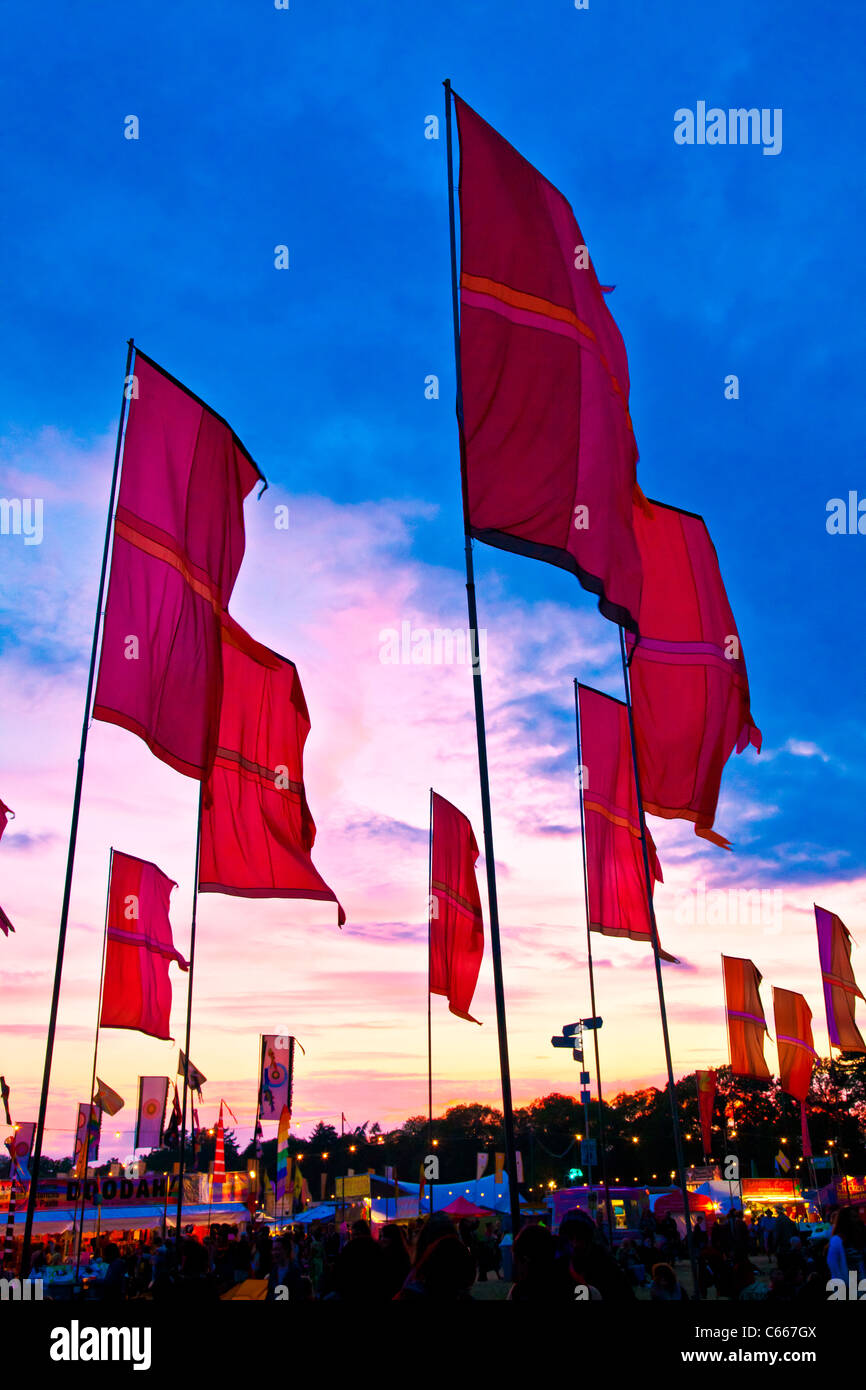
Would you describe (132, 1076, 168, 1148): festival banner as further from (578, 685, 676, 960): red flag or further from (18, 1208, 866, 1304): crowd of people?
(578, 685, 676, 960): red flag

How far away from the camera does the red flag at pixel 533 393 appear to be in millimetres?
7824

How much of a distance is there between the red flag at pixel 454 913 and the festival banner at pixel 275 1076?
16.9 feet

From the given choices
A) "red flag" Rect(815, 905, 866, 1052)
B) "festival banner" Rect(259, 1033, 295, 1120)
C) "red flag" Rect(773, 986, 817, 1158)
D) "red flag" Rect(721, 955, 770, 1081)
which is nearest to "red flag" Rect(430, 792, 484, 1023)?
"festival banner" Rect(259, 1033, 295, 1120)

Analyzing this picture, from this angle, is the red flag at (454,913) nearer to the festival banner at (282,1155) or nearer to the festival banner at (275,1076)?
the festival banner at (275,1076)

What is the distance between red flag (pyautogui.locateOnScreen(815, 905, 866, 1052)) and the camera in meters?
31.5

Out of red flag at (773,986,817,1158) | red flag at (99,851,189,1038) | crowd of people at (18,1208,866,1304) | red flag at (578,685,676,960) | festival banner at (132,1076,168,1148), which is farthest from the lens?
red flag at (773,986,817,1158)

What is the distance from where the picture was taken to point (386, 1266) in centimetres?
605

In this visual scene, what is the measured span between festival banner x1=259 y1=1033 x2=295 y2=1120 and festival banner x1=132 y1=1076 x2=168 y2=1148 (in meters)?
8.33

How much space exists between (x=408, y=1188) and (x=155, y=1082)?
3260 centimetres

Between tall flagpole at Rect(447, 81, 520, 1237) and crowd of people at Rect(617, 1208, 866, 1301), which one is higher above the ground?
tall flagpole at Rect(447, 81, 520, 1237)

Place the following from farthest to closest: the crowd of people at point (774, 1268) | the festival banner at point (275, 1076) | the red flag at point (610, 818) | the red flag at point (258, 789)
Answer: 1. the festival banner at point (275, 1076)
2. the red flag at point (610, 818)
3. the red flag at point (258, 789)
4. the crowd of people at point (774, 1268)

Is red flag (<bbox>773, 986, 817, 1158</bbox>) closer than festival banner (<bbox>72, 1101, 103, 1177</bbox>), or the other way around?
festival banner (<bbox>72, 1101, 103, 1177</bbox>)

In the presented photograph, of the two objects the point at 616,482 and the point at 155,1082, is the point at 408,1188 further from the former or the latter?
the point at 616,482

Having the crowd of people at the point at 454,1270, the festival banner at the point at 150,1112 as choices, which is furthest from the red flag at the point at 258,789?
the festival banner at the point at 150,1112
